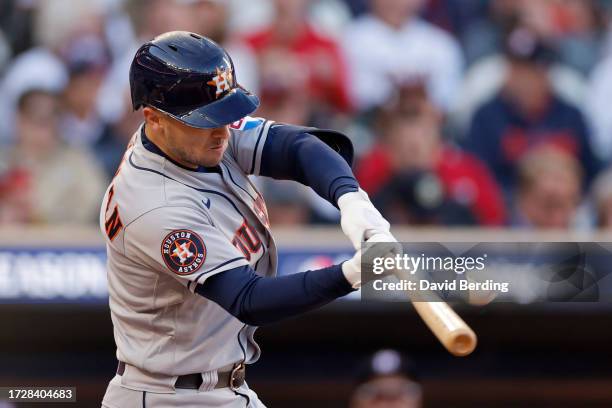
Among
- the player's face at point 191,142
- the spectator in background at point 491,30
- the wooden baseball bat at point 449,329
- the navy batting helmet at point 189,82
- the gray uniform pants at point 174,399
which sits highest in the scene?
the spectator in background at point 491,30

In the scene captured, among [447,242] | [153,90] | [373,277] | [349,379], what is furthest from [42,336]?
[373,277]

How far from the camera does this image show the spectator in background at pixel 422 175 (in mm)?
4938

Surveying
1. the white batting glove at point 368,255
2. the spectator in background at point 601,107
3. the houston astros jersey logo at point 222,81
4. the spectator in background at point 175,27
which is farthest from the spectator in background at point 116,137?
the white batting glove at point 368,255

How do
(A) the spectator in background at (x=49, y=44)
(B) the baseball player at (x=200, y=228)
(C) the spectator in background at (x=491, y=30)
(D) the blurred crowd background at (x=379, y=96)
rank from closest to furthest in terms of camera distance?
1. (B) the baseball player at (x=200, y=228)
2. (D) the blurred crowd background at (x=379, y=96)
3. (A) the spectator in background at (x=49, y=44)
4. (C) the spectator in background at (x=491, y=30)

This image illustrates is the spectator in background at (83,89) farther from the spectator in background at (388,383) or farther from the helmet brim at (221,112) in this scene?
the helmet brim at (221,112)

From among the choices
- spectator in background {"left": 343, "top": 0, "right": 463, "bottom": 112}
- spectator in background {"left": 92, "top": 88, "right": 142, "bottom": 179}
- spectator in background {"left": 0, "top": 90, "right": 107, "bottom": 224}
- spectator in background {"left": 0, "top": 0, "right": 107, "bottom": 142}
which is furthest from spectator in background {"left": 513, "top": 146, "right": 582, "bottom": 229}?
spectator in background {"left": 0, "top": 0, "right": 107, "bottom": 142}

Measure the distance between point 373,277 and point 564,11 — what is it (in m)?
4.10

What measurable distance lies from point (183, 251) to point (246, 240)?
24 cm

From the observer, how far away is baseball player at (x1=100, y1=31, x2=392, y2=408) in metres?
2.29

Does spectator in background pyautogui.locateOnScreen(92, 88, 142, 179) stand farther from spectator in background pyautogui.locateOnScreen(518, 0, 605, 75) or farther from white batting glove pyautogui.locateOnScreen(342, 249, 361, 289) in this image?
white batting glove pyautogui.locateOnScreen(342, 249, 361, 289)

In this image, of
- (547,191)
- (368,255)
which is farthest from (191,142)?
(547,191)

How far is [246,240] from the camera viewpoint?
252 centimetres

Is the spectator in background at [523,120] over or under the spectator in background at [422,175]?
over

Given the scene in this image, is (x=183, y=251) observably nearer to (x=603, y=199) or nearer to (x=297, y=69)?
(x=297, y=69)
